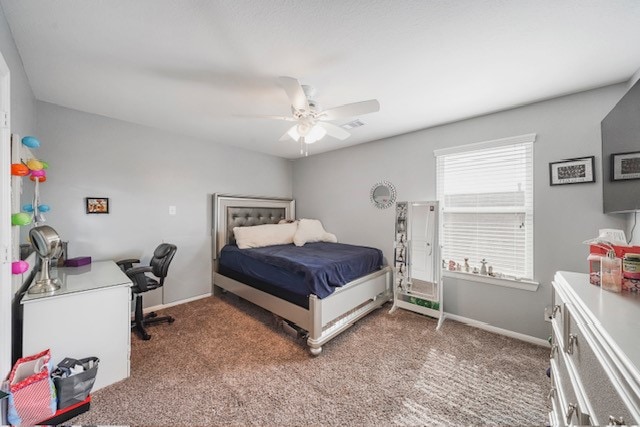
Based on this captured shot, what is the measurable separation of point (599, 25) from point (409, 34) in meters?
1.05

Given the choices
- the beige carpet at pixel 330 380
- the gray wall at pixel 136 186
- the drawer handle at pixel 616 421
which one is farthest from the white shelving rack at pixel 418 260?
the gray wall at pixel 136 186

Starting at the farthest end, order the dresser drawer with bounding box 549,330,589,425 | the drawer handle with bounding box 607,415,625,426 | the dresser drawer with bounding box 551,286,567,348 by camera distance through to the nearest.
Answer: the dresser drawer with bounding box 551,286,567,348, the dresser drawer with bounding box 549,330,589,425, the drawer handle with bounding box 607,415,625,426

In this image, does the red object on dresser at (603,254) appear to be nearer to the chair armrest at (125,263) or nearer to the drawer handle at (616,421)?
the drawer handle at (616,421)

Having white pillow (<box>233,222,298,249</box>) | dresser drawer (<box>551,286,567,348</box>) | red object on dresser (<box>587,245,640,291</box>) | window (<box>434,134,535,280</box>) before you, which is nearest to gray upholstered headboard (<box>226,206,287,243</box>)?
white pillow (<box>233,222,298,249</box>)

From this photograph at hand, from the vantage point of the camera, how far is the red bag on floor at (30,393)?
123 centimetres

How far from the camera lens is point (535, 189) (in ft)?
7.61

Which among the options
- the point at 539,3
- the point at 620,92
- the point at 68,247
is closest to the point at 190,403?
the point at 68,247

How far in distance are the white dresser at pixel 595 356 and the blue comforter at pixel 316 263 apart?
1.55 m

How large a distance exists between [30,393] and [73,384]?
0.20 meters

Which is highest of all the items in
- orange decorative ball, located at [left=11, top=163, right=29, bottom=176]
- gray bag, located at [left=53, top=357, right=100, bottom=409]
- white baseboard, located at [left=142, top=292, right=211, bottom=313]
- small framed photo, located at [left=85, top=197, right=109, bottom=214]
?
orange decorative ball, located at [left=11, top=163, right=29, bottom=176]

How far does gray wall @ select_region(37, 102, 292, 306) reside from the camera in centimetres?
246

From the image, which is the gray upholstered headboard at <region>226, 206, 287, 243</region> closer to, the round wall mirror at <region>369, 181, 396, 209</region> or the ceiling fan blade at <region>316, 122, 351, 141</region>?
the round wall mirror at <region>369, 181, 396, 209</region>

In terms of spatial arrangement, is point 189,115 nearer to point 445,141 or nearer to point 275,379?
point 275,379

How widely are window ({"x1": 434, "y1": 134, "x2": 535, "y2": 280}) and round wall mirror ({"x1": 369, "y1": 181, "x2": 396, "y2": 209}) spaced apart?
2.02 feet
